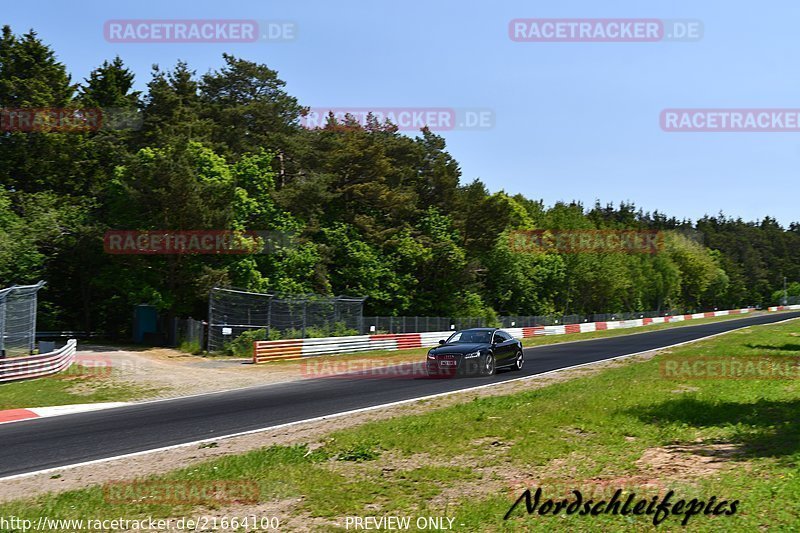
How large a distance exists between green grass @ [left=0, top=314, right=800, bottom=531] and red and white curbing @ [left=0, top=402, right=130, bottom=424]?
337 inches

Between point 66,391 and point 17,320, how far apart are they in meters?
5.17

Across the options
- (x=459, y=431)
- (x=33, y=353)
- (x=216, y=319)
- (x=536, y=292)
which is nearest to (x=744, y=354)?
(x=459, y=431)

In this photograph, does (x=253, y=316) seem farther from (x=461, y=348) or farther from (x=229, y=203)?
(x=461, y=348)

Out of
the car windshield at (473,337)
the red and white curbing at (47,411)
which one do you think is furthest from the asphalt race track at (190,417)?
the car windshield at (473,337)

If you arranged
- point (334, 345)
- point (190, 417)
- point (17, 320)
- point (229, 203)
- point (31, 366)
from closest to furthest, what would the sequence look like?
point (190, 417)
point (31, 366)
point (17, 320)
point (334, 345)
point (229, 203)

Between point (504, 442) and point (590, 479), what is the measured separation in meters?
2.56

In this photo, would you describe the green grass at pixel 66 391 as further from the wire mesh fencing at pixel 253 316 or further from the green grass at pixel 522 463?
the green grass at pixel 522 463

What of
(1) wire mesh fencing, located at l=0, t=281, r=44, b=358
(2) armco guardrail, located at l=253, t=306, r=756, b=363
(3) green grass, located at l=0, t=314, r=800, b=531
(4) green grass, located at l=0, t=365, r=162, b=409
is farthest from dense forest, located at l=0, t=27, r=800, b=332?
(3) green grass, located at l=0, t=314, r=800, b=531

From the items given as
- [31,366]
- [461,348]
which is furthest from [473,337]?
[31,366]

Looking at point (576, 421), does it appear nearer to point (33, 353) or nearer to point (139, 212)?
point (33, 353)

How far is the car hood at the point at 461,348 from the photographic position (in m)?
19.9

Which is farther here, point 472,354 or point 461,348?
point 461,348

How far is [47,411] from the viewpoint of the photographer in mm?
16375

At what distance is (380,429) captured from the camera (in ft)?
38.0
